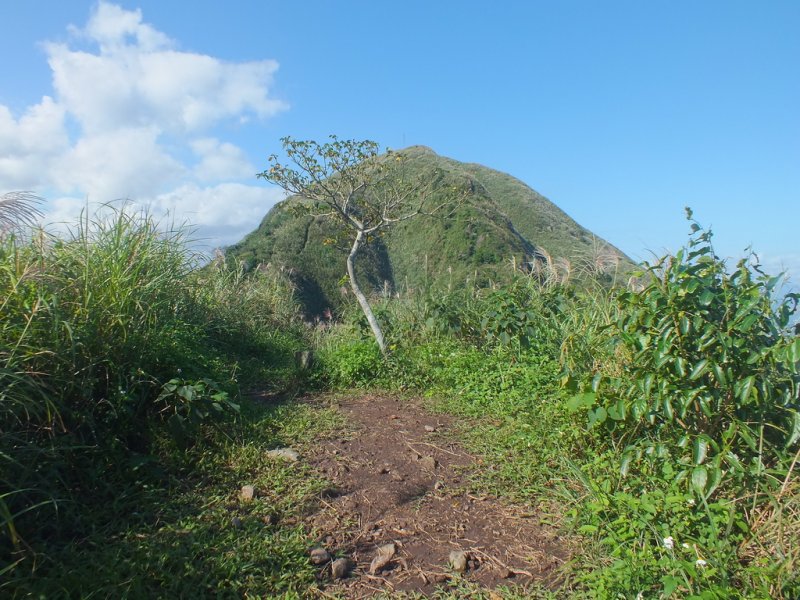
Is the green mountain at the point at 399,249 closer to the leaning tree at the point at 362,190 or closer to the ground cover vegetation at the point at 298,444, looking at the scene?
the leaning tree at the point at 362,190

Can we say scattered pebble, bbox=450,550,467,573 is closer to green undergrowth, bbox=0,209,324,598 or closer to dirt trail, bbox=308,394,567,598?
dirt trail, bbox=308,394,567,598

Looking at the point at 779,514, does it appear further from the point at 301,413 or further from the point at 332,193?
the point at 332,193

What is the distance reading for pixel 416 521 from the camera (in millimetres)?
2951

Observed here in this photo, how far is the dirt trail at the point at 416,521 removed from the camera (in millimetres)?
2537

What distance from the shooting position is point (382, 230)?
648cm

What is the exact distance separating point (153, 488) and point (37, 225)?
2006mm

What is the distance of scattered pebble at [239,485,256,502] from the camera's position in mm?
2992

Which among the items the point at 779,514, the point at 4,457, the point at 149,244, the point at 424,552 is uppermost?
the point at 149,244

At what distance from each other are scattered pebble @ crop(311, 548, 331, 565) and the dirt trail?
0.22ft

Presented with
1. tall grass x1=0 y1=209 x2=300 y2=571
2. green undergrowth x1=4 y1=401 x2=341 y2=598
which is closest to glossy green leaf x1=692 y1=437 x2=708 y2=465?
green undergrowth x1=4 y1=401 x2=341 y2=598

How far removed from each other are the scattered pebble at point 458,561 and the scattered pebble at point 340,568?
1.51ft

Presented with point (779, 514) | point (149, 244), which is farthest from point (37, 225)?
point (779, 514)

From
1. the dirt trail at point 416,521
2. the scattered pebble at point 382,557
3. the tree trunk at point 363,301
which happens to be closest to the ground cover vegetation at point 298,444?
the dirt trail at point 416,521

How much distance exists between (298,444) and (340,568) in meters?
1.29
